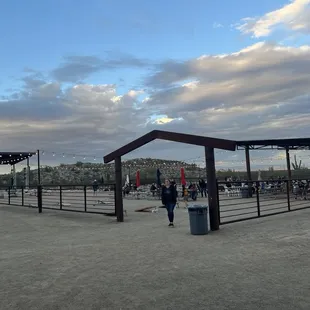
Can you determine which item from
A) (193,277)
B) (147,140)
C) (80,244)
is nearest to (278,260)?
(193,277)

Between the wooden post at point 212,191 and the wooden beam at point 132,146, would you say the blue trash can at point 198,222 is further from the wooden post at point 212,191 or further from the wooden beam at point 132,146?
the wooden beam at point 132,146

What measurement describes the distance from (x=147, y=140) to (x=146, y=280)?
743 cm

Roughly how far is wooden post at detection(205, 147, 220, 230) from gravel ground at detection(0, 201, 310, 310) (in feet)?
1.46

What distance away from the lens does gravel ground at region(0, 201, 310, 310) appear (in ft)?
15.4

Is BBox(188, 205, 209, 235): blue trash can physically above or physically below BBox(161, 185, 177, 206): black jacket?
below

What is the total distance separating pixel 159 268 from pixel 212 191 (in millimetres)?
4720

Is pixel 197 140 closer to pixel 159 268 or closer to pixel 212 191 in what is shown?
pixel 212 191

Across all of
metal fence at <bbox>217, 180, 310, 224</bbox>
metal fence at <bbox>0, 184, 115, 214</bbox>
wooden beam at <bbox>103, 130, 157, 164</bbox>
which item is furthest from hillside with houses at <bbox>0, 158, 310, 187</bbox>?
wooden beam at <bbox>103, 130, 157, 164</bbox>

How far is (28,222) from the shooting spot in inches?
558

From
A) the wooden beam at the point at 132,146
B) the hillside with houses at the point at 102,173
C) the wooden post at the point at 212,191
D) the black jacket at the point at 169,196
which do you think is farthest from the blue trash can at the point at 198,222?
the hillside with houses at the point at 102,173

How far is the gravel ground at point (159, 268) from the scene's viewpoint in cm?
470

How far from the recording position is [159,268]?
6.32 m

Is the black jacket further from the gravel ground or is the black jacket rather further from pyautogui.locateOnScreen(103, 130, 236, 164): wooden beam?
pyautogui.locateOnScreen(103, 130, 236, 164): wooden beam

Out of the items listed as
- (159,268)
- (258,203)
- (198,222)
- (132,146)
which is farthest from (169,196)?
(159,268)
